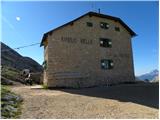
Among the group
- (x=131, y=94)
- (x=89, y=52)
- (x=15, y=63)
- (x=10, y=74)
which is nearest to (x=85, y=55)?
(x=89, y=52)

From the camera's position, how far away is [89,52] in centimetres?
2469

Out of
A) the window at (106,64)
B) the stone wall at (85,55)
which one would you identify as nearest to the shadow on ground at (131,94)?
the stone wall at (85,55)

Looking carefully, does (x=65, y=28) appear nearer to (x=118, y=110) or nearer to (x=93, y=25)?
(x=93, y=25)

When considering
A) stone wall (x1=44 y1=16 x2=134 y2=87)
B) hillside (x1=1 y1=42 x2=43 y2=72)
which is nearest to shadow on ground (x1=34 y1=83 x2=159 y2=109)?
stone wall (x1=44 y1=16 x2=134 y2=87)

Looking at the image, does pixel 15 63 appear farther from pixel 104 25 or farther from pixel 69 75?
pixel 69 75

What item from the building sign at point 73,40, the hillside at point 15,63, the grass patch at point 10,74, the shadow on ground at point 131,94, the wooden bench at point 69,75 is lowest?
the shadow on ground at point 131,94

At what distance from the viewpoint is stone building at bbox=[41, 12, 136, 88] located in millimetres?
22906

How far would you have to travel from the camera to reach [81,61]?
23938mm

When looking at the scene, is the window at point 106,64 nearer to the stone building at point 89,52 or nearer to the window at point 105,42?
the stone building at point 89,52

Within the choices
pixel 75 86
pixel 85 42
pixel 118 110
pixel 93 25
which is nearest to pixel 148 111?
pixel 118 110

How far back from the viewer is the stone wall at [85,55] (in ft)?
75.0

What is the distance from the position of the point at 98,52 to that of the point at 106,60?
1372 mm

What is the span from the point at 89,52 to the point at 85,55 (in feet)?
2.20

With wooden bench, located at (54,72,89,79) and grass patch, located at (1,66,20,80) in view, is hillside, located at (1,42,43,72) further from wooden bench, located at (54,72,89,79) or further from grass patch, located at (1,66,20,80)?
wooden bench, located at (54,72,89,79)
